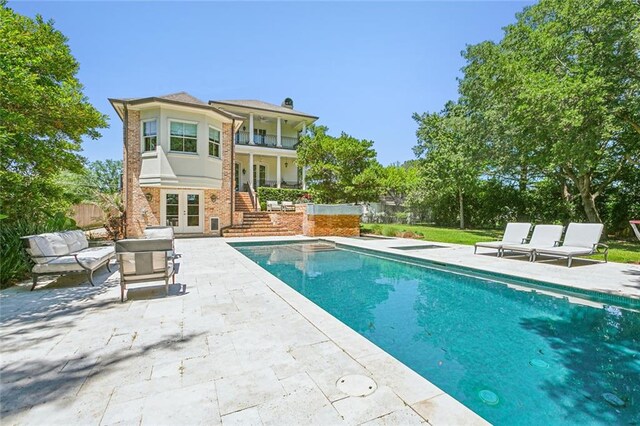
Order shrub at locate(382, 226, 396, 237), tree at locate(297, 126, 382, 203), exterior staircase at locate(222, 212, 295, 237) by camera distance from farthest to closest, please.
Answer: shrub at locate(382, 226, 396, 237) → tree at locate(297, 126, 382, 203) → exterior staircase at locate(222, 212, 295, 237)

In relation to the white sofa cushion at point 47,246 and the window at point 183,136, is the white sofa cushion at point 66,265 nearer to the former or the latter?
the white sofa cushion at point 47,246

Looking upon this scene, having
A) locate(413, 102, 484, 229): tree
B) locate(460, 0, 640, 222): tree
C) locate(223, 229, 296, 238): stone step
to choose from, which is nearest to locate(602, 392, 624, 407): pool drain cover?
locate(460, 0, 640, 222): tree

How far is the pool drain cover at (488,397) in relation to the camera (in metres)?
2.83

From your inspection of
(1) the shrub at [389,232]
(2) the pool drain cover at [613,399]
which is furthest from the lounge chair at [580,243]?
(1) the shrub at [389,232]

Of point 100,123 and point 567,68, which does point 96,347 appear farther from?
point 567,68

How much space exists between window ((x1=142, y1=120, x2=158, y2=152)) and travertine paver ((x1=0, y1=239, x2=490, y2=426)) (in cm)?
1067

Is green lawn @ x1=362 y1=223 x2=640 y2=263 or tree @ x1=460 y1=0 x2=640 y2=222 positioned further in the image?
tree @ x1=460 y1=0 x2=640 y2=222

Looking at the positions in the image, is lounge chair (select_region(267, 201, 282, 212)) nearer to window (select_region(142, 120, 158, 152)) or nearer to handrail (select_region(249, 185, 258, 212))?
handrail (select_region(249, 185, 258, 212))

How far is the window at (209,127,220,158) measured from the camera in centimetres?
1552

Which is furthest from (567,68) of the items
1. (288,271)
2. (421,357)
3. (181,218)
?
(181,218)

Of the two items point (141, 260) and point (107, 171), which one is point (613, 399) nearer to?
point (141, 260)

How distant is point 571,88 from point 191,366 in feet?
51.8

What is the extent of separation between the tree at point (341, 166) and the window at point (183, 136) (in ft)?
19.1

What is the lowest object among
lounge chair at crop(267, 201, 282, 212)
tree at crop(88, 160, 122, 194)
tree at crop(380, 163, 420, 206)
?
lounge chair at crop(267, 201, 282, 212)
